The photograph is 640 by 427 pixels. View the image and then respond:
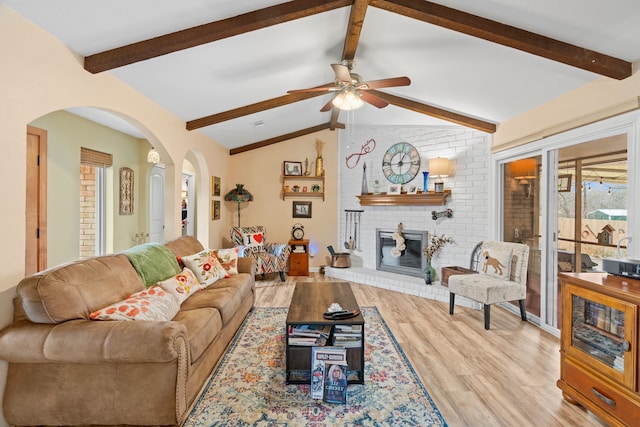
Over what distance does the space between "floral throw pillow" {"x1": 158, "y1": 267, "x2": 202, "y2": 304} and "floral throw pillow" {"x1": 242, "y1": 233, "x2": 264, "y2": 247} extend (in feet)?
7.74

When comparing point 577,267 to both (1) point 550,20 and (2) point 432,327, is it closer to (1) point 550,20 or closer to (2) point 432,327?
(2) point 432,327

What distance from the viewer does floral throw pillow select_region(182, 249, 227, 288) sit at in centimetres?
325

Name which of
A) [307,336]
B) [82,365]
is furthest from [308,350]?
[82,365]

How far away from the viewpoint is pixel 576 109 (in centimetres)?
293

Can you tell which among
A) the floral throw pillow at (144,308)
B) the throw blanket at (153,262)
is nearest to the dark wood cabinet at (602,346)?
the floral throw pillow at (144,308)

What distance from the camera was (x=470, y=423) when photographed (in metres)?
1.92

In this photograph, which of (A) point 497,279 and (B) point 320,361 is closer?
(B) point 320,361

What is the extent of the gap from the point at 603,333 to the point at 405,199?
10.8 ft

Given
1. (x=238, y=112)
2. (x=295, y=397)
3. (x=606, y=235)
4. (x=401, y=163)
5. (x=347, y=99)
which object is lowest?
(x=295, y=397)

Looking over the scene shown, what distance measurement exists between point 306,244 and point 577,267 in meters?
3.91

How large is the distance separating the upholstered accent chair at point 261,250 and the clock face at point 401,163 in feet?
7.20

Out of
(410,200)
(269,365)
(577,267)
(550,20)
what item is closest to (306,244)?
(410,200)

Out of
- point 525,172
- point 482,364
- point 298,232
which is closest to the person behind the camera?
point 482,364

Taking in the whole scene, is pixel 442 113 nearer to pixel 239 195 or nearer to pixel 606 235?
pixel 606 235
